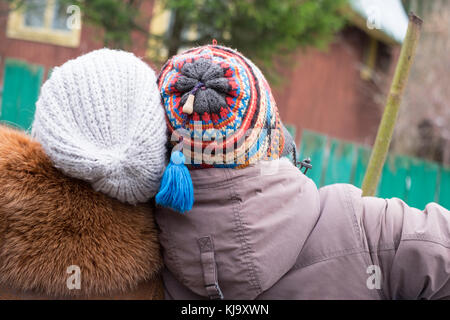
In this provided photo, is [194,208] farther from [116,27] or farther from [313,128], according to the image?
[313,128]

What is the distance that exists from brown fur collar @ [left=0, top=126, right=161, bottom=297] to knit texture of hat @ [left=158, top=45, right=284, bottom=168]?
0.26 metres

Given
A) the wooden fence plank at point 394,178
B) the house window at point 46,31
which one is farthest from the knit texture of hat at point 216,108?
the house window at point 46,31

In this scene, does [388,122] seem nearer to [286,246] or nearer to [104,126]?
[286,246]

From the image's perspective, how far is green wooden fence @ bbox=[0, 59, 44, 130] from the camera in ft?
13.5

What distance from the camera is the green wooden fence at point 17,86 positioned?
13.5 ft

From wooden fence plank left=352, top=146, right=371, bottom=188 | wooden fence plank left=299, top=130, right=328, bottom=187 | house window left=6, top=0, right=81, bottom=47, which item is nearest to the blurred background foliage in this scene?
wooden fence plank left=299, top=130, right=328, bottom=187

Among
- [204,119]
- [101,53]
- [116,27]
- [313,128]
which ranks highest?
[116,27]

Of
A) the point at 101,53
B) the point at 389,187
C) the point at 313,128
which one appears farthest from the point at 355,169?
the point at 313,128

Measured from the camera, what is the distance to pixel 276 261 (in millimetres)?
1180

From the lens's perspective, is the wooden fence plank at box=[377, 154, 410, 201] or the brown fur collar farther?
the wooden fence plank at box=[377, 154, 410, 201]

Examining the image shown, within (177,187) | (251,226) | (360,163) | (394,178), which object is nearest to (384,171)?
(394,178)

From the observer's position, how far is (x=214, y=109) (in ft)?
3.81

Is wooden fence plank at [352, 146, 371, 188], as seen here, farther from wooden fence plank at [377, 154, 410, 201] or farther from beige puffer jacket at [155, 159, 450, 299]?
beige puffer jacket at [155, 159, 450, 299]
